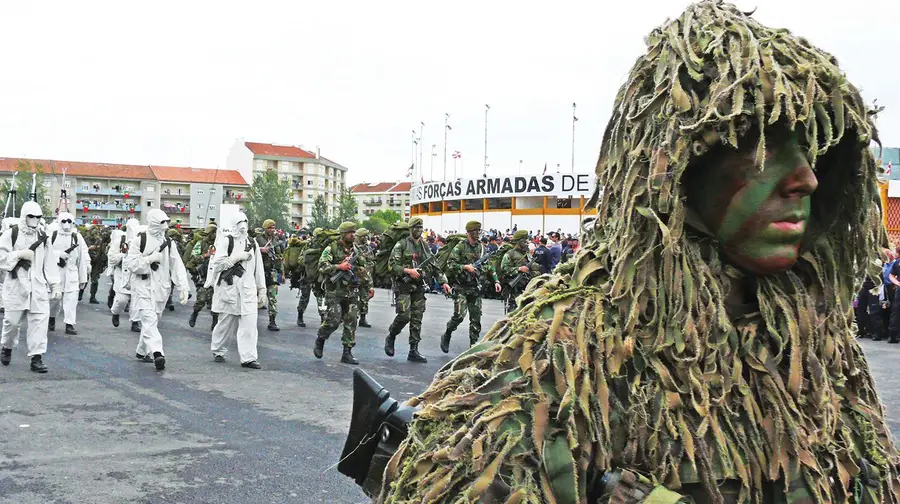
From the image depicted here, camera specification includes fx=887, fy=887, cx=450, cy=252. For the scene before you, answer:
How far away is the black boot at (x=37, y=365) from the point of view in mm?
10709

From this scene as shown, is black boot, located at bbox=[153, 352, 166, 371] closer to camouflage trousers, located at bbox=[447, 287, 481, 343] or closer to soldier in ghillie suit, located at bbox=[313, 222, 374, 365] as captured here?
soldier in ghillie suit, located at bbox=[313, 222, 374, 365]

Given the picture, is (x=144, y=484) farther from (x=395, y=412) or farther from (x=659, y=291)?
(x=659, y=291)

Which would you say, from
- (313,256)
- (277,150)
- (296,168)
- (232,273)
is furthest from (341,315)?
(296,168)

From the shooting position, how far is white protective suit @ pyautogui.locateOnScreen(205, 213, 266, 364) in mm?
11828

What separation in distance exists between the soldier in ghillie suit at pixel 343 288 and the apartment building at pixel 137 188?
9968 cm

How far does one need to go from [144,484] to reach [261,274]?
6654 mm

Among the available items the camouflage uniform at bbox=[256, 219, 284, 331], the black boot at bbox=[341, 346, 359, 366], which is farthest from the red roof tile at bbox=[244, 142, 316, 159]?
the black boot at bbox=[341, 346, 359, 366]

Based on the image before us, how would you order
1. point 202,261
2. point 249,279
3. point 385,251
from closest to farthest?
point 249,279
point 385,251
point 202,261

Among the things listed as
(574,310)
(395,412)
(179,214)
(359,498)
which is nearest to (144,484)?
(359,498)

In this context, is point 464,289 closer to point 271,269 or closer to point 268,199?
point 271,269

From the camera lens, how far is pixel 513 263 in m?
16.3

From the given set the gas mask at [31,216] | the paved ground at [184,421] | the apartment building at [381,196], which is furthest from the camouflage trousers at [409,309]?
the apartment building at [381,196]

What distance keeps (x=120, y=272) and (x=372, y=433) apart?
57.8ft

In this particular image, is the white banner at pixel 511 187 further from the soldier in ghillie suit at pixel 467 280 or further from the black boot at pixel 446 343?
the black boot at pixel 446 343
